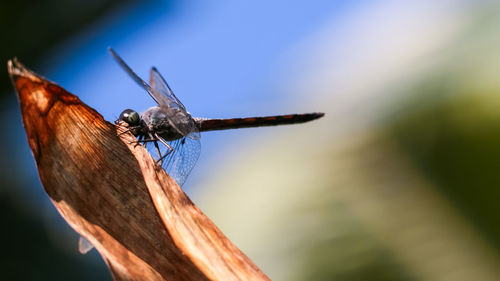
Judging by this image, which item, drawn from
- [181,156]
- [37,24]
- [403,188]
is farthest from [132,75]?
[37,24]

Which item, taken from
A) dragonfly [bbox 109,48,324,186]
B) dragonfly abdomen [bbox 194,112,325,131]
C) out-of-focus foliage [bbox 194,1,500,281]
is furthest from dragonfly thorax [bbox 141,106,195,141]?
out-of-focus foliage [bbox 194,1,500,281]

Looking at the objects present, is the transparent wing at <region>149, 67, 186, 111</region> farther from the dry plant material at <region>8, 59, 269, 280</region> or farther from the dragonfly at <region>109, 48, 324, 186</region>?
the dry plant material at <region>8, 59, 269, 280</region>

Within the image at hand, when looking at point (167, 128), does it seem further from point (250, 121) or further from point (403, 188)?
point (403, 188)

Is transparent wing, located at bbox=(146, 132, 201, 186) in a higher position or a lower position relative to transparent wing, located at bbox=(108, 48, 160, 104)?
lower

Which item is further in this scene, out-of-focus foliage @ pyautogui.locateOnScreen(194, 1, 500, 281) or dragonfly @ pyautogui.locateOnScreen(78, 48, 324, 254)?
out-of-focus foliage @ pyautogui.locateOnScreen(194, 1, 500, 281)

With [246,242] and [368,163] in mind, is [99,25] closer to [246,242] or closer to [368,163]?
[246,242]

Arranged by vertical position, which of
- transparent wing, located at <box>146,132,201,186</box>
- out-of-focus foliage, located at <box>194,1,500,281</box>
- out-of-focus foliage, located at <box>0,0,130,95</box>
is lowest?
out-of-focus foliage, located at <box>194,1,500,281</box>
